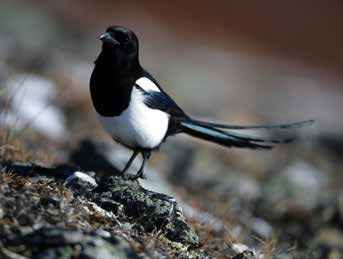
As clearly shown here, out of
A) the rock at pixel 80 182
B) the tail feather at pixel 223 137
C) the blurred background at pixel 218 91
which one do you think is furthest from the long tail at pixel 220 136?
the rock at pixel 80 182

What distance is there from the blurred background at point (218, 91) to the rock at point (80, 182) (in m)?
0.93

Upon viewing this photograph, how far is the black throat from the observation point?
458cm

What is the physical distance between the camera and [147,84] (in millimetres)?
4801

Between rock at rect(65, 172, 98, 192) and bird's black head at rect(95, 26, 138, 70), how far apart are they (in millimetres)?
741

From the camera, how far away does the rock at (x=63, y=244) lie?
315cm

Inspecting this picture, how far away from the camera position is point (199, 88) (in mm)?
14102

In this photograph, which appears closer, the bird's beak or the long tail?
the bird's beak

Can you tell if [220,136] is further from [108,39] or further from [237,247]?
[108,39]

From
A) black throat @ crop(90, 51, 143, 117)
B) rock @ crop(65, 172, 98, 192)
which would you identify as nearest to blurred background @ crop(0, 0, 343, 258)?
black throat @ crop(90, 51, 143, 117)

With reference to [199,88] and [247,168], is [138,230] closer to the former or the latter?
[247,168]

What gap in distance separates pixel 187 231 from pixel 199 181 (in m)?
3.50

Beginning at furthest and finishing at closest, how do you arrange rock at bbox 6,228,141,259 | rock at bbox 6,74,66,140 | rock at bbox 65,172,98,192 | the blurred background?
rock at bbox 6,74,66,140
the blurred background
rock at bbox 65,172,98,192
rock at bbox 6,228,141,259

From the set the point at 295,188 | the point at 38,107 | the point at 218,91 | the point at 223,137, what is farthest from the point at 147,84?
the point at 218,91

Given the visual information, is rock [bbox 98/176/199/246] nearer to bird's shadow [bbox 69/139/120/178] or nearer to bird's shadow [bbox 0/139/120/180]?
bird's shadow [bbox 0/139/120/180]
